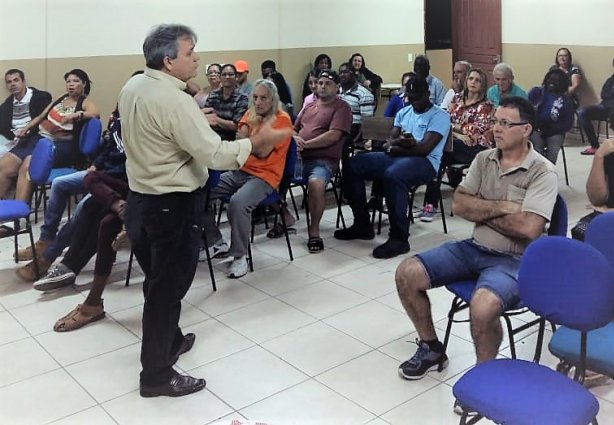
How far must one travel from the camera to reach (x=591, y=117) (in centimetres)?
744

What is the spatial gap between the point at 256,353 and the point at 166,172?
3.32 ft

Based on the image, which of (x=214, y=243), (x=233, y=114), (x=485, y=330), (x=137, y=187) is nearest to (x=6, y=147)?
(x=233, y=114)

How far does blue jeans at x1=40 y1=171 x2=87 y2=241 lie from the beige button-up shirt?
186 cm

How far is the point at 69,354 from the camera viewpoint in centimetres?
303

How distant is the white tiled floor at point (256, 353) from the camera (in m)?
2.54

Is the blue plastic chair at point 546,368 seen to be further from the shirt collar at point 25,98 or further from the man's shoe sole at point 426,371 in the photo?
the shirt collar at point 25,98

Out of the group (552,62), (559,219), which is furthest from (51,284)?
(552,62)

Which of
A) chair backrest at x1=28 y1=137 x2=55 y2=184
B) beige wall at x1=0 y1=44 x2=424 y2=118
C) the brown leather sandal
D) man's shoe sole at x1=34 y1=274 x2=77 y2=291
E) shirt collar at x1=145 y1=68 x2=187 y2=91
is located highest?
beige wall at x1=0 y1=44 x2=424 y2=118

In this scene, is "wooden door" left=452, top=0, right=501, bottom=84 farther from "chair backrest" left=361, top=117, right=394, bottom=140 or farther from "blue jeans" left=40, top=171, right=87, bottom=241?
"blue jeans" left=40, top=171, right=87, bottom=241

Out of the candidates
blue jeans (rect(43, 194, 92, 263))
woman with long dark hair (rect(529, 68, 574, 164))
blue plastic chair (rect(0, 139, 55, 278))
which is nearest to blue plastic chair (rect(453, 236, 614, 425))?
blue jeans (rect(43, 194, 92, 263))

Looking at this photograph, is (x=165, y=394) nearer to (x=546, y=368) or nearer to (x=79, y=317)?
(x=79, y=317)

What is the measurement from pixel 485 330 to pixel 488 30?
769 centimetres

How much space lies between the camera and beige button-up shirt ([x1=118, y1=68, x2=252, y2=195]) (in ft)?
8.07

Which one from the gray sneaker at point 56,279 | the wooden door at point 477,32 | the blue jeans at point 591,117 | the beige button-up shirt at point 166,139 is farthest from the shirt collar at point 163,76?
the wooden door at point 477,32
